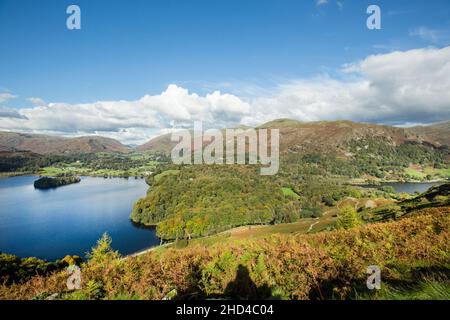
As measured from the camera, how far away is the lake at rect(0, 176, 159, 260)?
8706 centimetres

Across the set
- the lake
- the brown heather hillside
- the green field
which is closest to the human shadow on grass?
the brown heather hillside

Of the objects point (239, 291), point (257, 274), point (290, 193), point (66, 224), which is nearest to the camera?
point (239, 291)

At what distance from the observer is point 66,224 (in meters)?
109

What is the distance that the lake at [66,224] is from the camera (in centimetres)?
8706

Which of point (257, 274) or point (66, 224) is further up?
point (257, 274)

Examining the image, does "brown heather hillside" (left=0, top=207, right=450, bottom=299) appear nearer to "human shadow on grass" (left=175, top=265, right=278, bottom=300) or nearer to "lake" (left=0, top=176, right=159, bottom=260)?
"human shadow on grass" (left=175, top=265, right=278, bottom=300)

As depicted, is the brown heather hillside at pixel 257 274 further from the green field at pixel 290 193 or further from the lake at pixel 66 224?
the green field at pixel 290 193

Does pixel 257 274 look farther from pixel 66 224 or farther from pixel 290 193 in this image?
pixel 290 193

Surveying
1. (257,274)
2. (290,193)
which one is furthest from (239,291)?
(290,193)

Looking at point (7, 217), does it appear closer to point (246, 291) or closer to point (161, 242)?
point (161, 242)

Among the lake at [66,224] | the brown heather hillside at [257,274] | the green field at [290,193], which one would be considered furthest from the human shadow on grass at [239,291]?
the green field at [290,193]
